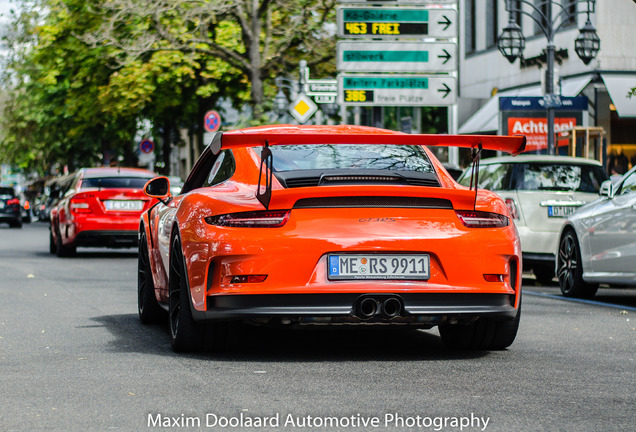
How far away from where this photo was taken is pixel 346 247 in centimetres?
682

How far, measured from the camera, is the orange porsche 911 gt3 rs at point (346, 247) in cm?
683

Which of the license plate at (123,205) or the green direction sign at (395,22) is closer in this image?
the license plate at (123,205)

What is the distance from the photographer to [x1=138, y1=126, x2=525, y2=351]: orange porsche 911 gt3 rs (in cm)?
683

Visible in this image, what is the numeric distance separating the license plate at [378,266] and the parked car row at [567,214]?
5278 mm

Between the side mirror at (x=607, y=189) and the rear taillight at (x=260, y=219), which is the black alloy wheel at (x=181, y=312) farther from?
the side mirror at (x=607, y=189)

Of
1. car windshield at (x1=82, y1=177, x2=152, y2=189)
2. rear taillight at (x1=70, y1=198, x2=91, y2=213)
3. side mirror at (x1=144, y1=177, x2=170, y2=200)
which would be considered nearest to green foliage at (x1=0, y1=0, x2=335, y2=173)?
car windshield at (x1=82, y1=177, x2=152, y2=189)

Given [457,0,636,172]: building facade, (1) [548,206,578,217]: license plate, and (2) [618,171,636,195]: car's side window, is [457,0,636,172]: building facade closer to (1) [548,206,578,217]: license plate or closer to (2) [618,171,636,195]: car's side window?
(1) [548,206,578,217]: license plate

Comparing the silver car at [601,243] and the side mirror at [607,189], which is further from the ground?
the side mirror at [607,189]

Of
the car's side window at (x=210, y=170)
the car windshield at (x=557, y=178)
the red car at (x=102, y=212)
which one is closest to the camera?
the car's side window at (x=210, y=170)

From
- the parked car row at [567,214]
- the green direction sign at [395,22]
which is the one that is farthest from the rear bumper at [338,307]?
the green direction sign at [395,22]

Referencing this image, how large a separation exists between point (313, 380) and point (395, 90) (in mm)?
17600

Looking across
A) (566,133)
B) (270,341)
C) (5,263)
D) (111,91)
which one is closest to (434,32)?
(566,133)

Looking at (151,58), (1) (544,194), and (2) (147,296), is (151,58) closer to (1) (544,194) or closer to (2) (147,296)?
(1) (544,194)

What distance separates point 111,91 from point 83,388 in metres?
27.2
